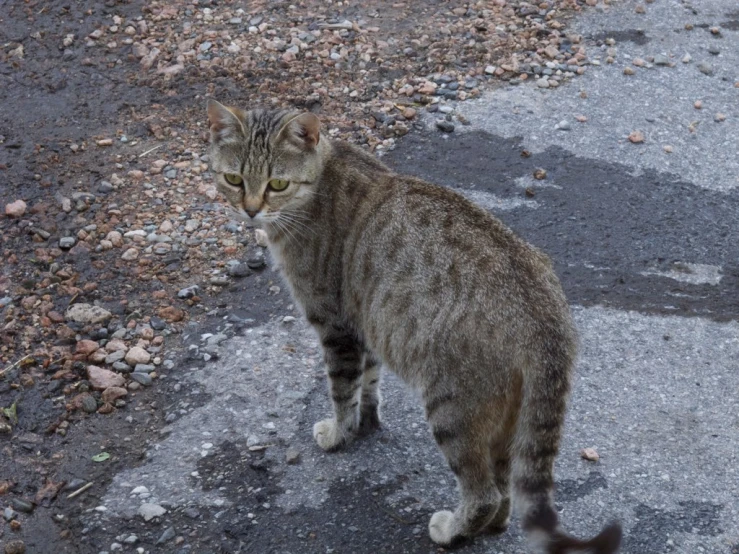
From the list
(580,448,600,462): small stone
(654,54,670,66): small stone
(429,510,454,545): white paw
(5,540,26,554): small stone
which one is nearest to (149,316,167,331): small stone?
(5,540,26,554): small stone

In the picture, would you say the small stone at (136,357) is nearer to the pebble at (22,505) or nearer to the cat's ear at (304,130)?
the pebble at (22,505)

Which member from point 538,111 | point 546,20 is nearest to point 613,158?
point 538,111

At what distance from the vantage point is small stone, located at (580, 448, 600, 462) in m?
4.88

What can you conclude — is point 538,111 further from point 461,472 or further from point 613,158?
point 461,472

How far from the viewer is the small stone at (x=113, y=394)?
526cm

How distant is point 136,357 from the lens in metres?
5.50

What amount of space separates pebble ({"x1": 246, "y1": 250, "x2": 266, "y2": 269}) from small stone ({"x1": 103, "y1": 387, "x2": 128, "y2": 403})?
138 cm

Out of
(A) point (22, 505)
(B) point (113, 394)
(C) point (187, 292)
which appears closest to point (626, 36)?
(C) point (187, 292)

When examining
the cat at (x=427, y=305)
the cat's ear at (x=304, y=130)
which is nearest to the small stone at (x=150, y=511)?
the cat at (x=427, y=305)

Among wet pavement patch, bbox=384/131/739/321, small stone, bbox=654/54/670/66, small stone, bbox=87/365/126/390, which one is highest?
small stone, bbox=654/54/670/66

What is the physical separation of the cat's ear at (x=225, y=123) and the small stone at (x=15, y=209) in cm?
258

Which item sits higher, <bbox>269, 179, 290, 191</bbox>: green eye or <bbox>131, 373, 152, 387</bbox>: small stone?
<bbox>269, 179, 290, 191</bbox>: green eye

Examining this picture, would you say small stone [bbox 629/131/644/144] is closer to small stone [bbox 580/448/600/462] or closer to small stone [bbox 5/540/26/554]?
small stone [bbox 580/448/600/462]

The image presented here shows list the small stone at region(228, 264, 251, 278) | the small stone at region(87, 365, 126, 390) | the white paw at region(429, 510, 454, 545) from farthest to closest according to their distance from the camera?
1. the small stone at region(228, 264, 251, 278)
2. the small stone at region(87, 365, 126, 390)
3. the white paw at region(429, 510, 454, 545)
